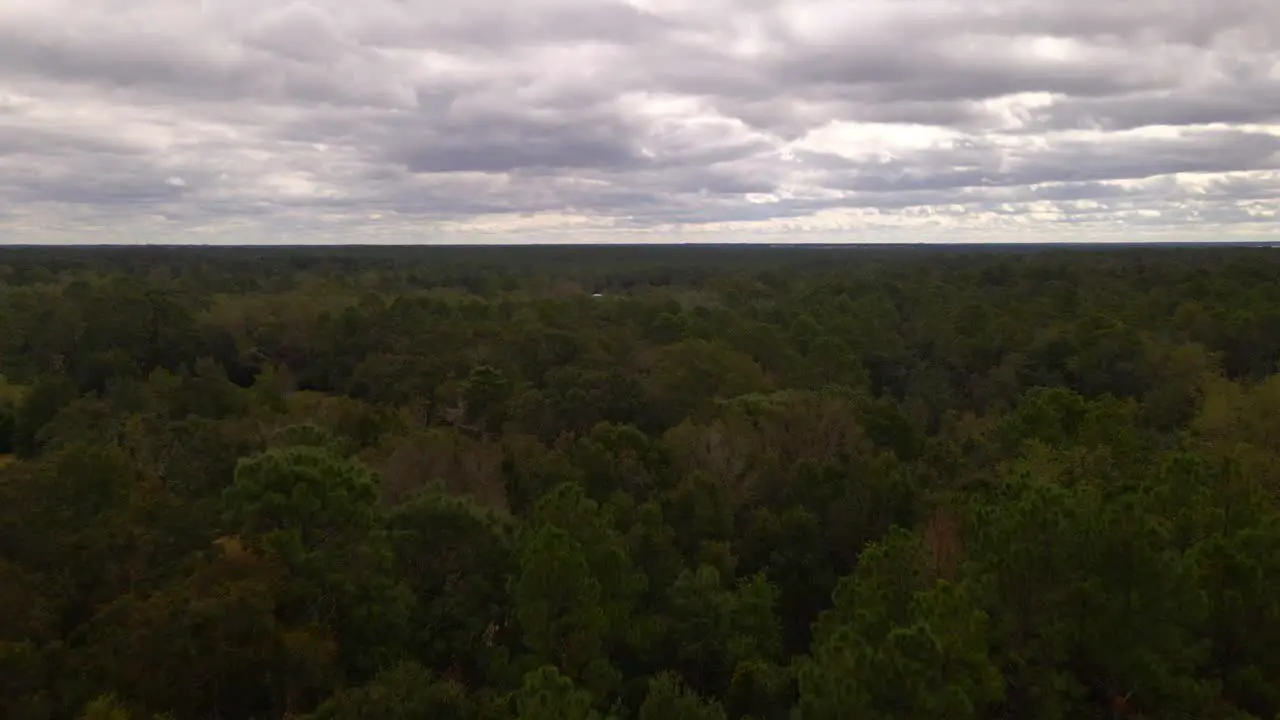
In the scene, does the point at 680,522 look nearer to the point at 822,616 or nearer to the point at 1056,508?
the point at 822,616

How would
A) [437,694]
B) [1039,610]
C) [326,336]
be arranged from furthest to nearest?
[326,336] → [1039,610] → [437,694]

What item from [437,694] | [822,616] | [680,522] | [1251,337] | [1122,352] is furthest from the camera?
[1251,337]

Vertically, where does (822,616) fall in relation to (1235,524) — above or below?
below

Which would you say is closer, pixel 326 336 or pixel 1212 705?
pixel 1212 705

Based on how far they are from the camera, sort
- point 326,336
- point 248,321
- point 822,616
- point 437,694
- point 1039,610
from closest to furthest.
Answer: point 437,694
point 1039,610
point 822,616
point 326,336
point 248,321

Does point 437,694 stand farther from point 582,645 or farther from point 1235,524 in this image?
point 1235,524

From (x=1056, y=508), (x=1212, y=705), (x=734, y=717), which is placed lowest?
(x=734, y=717)

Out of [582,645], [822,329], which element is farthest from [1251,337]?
[582,645]

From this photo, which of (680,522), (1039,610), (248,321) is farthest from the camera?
(248,321)

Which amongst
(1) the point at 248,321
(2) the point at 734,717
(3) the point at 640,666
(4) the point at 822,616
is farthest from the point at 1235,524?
(1) the point at 248,321
